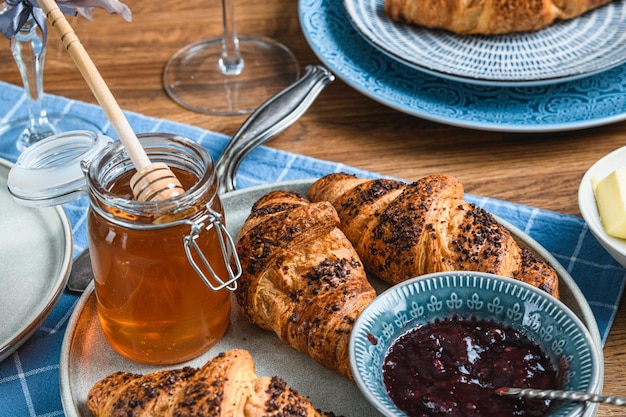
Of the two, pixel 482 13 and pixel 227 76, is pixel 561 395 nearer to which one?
pixel 482 13

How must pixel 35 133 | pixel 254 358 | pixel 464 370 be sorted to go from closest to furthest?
pixel 464 370
pixel 254 358
pixel 35 133

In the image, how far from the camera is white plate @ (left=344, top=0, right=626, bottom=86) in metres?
2.64

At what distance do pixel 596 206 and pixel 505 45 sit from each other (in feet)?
3.05

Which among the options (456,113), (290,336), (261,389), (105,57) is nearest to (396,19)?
(456,113)

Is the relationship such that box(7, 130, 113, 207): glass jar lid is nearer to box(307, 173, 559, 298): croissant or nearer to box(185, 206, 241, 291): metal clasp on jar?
box(185, 206, 241, 291): metal clasp on jar

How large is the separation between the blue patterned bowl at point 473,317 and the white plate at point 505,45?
3.27 ft

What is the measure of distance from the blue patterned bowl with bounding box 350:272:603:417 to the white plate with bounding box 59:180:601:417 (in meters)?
0.16

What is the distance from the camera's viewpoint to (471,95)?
8.61 feet

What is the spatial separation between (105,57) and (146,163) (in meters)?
1.45

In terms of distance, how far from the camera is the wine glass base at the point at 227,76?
9.09ft

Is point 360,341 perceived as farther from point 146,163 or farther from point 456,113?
point 456,113

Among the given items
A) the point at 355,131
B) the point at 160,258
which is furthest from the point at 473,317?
the point at 355,131

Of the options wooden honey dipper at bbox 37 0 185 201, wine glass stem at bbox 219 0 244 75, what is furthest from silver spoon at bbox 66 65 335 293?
wooden honey dipper at bbox 37 0 185 201

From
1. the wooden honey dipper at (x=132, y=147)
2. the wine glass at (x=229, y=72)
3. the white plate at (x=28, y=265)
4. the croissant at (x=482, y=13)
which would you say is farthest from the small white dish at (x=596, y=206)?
the white plate at (x=28, y=265)
